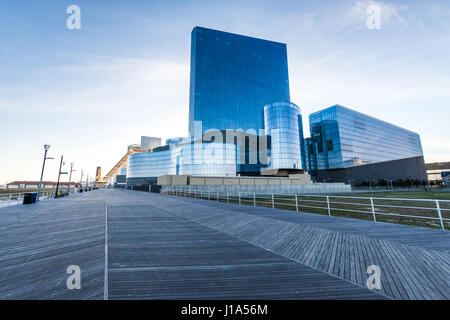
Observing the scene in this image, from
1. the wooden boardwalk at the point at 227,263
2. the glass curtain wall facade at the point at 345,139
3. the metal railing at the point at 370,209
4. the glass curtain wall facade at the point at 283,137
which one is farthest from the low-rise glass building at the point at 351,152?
the wooden boardwalk at the point at 227,263

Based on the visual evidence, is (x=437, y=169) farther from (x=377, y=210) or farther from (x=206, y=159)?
(x=377, y=210)

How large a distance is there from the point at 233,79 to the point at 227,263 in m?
93.4

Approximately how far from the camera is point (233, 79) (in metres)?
88.8

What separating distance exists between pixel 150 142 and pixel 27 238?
16624 cm

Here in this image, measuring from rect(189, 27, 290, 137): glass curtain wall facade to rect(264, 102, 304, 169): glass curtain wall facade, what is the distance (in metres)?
19.6

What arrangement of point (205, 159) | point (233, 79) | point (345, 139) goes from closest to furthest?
1. point (205, 159)
2. point (345, 139)
3. point (233, 79)

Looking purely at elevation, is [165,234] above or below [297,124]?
below

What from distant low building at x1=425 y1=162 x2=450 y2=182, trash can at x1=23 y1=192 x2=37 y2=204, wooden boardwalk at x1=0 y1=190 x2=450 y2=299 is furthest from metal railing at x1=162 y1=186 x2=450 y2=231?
distant low building at x1=425 y1=162 x2=450 y2=182

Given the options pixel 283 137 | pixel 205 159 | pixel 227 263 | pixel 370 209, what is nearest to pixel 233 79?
pixel 283 137

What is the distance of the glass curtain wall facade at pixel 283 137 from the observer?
2657 inches

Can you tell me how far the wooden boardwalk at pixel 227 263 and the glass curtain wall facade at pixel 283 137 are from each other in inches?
2472

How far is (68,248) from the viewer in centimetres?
512

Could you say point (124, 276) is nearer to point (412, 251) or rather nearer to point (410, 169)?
point (412, 251)
